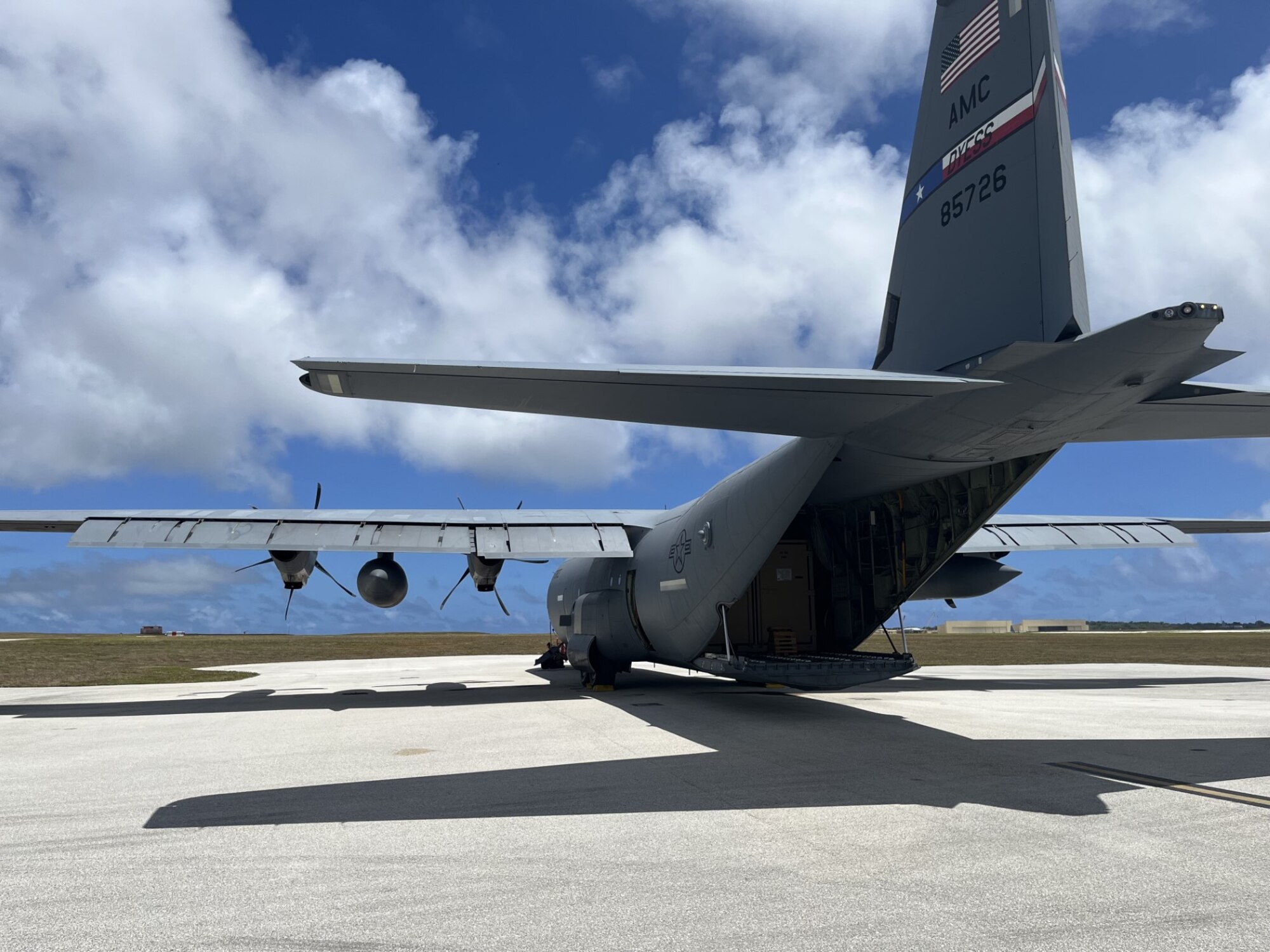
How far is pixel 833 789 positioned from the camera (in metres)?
7.67

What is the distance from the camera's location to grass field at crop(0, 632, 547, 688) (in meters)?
25.2

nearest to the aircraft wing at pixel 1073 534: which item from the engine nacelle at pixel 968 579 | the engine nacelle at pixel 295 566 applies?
the engine nacelle at pixel 968 579

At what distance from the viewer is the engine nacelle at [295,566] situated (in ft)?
56.8

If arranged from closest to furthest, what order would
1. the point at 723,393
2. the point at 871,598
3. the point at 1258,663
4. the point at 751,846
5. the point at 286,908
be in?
the point at 286,908, the point at 751,846, the point at 723,393, the point at 871,598, the point at 1258,663

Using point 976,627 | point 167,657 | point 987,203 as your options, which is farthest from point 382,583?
point 976,627

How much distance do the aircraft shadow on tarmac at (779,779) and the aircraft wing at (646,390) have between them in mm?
3314

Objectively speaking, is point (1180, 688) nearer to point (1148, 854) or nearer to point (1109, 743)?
point (1109, 743)

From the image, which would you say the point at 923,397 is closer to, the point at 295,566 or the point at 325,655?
the point at 295,566

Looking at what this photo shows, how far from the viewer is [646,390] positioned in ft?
23.4

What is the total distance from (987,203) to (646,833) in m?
6.46

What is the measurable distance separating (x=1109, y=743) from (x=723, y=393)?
6.83 metres

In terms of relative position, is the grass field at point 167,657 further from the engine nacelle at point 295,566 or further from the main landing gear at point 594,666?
the main landing gear at point 594,666

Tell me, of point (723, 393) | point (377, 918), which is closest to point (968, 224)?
point (723, 393)

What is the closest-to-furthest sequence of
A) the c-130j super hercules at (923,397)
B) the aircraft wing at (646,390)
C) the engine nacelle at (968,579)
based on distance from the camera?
the aircraft wing at (646,390) < the c-130j super hercules at (923,397) < the engine nacelle at (968,579)
